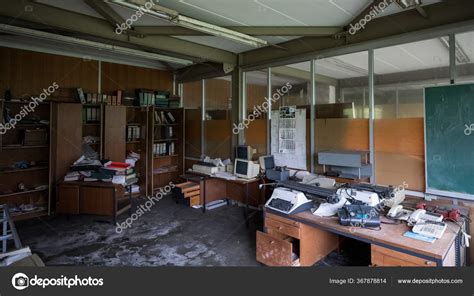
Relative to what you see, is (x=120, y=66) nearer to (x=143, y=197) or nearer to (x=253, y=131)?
(x=143, y=197)

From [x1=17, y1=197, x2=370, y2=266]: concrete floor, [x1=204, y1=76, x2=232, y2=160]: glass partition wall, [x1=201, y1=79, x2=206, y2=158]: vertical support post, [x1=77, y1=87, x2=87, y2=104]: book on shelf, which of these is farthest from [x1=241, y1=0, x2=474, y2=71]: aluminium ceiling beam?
[x1=77, y1=87, x2=87, y2=104]: book on shelf

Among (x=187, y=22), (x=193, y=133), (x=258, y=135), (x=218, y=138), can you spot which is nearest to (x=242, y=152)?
(x=258, y=135)

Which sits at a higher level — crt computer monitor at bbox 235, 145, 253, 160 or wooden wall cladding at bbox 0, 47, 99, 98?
wooden wall cladding at bbox 0, 47, 99, 98

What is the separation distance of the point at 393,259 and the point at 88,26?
12.8 ft

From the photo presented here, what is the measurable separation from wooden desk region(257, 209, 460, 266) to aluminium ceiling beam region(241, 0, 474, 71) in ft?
6.48

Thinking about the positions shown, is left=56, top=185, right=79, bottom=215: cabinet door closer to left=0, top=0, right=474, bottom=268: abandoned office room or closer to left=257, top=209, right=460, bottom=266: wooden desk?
left=0, top=0, right=474, bottom=268: abandoned office room

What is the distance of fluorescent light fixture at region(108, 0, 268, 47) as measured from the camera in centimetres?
248

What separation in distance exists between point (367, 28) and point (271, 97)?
1.69 m

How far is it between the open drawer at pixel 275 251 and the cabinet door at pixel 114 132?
3.37 meters

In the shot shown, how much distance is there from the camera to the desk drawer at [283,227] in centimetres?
233

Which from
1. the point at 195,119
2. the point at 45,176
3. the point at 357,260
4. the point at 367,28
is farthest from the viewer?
the point at 195,119

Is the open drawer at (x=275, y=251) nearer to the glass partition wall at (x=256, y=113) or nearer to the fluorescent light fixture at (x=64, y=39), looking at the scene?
the glass partition wall at (x=256, y=113)

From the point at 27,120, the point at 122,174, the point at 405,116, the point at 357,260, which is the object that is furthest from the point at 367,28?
the point at 27,120

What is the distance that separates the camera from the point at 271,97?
14.6ft
